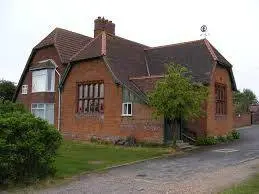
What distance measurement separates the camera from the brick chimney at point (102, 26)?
36809mm

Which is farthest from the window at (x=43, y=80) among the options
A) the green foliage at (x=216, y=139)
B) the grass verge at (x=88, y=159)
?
the green foliage at (x=216, y=139)

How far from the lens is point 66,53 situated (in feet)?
115

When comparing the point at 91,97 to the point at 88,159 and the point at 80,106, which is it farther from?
the point at 88,159

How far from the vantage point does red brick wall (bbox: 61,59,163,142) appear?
27.5 meters

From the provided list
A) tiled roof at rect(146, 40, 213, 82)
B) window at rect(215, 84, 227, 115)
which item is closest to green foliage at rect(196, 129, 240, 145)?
window at rect(215, 84, 227, 115)

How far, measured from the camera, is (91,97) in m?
31.7

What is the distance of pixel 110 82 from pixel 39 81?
8.37 meters

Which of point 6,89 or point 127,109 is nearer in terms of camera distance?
point 127,109

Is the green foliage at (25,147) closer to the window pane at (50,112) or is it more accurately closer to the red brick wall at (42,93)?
the red brick wall at (42,93)

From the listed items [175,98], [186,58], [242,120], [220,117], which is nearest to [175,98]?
[175,98]

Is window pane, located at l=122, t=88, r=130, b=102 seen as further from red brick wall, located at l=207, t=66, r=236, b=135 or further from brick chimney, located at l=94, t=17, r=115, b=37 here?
brick chimney, located at l=94, t=17, r=115, b=37

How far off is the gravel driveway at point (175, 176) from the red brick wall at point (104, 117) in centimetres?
553

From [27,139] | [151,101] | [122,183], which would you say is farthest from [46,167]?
[151,101]

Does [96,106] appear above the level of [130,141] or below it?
above
